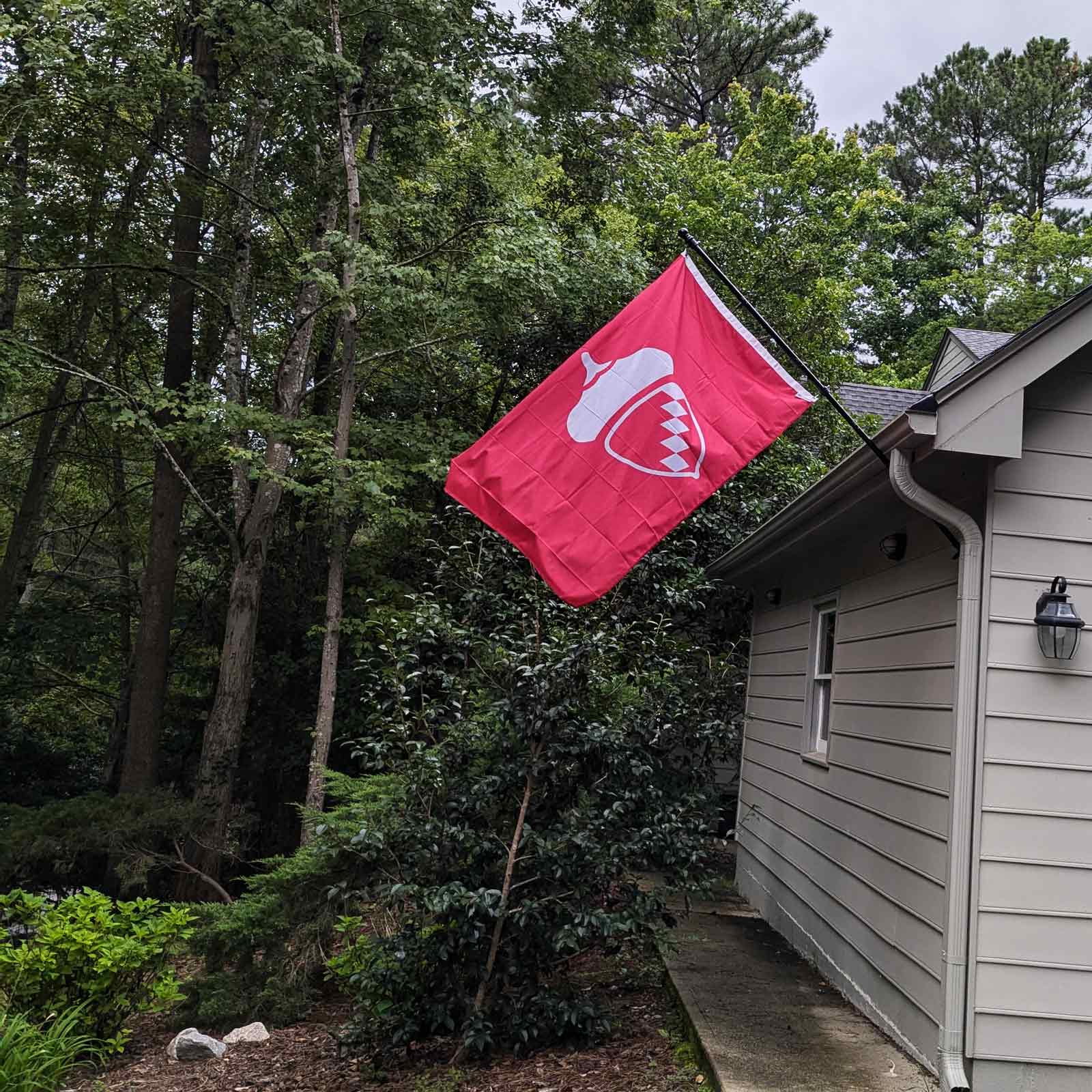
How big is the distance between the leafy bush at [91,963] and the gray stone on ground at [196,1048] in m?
0.35

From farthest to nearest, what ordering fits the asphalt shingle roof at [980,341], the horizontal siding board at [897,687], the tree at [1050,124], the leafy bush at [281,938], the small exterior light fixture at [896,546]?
the tree at [1050,124] < the asphalt shingle roof at [980,341] < the leafy bush at [281,938] < the small exterior light fixture at [896,546] < the horizontal siding board at [897,687]

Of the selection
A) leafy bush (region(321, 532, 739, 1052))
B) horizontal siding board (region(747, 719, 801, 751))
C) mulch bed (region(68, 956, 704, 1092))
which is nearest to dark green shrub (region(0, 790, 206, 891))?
mulch bed (region(68, 956, 704, 1092))

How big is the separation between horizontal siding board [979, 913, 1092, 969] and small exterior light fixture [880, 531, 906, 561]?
2.04m

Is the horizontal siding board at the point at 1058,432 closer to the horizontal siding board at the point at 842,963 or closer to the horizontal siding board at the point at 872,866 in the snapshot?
the horizontal siding board at the point at 872,866

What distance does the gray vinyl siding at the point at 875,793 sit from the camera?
4.73 metres

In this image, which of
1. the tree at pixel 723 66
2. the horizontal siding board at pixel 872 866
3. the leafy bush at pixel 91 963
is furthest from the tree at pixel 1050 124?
the leafy bush at pixel 91 963

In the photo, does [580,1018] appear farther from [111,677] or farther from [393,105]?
[111,677]

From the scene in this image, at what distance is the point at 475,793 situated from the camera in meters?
5.57

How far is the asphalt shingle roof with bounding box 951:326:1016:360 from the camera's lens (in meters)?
8.45

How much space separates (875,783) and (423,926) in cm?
270

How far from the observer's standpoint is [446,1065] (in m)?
5.42

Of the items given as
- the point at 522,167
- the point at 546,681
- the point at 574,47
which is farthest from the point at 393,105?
the point at 546,681

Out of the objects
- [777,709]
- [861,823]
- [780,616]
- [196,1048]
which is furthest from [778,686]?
[196,1048]

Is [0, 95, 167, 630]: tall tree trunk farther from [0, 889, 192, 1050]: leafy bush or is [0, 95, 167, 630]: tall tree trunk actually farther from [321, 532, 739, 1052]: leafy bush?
[321, 532, 739, 1052]: leafy bush
